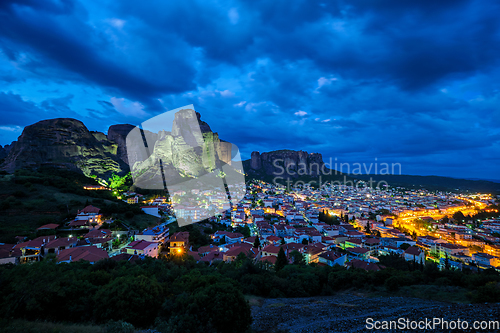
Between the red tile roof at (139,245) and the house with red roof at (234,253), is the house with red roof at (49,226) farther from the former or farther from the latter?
the house with red roof at (234,253)

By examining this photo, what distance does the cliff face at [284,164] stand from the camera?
131750mm

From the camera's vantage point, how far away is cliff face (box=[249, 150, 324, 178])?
131750mm

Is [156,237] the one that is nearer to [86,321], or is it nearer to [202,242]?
[202,242]

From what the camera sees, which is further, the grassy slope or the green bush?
the grassy slope

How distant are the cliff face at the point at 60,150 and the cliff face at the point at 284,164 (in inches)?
3316

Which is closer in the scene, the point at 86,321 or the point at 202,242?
the point at 86,321

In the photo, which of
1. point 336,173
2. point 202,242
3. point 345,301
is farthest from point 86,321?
point 336,173

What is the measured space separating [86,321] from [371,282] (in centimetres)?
1582

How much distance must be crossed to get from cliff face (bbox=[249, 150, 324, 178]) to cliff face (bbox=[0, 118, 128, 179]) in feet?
276

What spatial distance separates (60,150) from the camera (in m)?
52.7

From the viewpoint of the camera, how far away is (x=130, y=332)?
7.13m

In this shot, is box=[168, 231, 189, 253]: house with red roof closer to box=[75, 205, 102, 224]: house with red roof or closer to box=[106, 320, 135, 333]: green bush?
box=[75, 205, 102, 224]: house with red roof

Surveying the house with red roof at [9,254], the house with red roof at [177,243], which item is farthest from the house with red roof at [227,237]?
the house with red roof at [9,254]

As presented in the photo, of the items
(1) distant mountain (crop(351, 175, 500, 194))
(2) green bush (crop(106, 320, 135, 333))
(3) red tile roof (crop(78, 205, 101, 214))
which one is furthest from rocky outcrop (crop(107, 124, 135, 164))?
(1) distant mountain (crop(351, 175, 500, 194))
